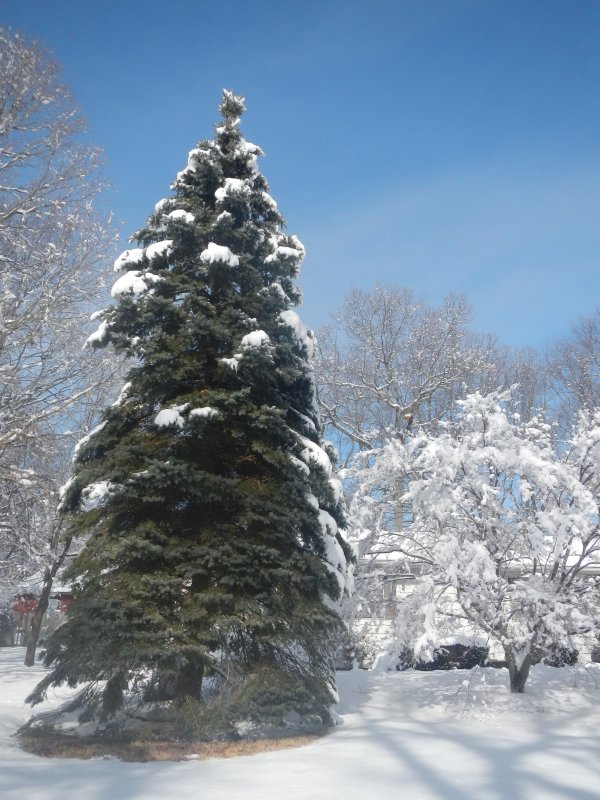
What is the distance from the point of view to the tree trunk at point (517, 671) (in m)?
12.7

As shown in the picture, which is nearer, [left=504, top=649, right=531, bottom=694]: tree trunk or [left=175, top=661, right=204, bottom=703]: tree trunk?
[left=175, top=661, right=204, bottom=703]: tree trunk

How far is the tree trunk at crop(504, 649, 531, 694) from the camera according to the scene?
12.7 metres

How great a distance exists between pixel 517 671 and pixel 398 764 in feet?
20.5

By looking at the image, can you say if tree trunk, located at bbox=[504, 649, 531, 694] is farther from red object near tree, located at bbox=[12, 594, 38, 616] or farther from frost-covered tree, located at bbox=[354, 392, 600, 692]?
red object near tree, located at bbox=[12, 594, 38, 616]

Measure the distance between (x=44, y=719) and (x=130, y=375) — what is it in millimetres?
5211

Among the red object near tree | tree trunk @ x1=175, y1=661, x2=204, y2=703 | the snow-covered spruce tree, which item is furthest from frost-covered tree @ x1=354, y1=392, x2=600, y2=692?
the red object near tree

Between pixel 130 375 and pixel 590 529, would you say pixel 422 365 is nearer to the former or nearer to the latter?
pixel 590 529

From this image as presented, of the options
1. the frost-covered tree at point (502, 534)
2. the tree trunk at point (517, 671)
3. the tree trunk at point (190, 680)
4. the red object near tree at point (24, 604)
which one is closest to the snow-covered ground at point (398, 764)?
the tree trunk at point (517, 671)

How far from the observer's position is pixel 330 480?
1112cm

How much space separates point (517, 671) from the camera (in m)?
12.9

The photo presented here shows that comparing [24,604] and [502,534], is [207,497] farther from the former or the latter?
[24,604]

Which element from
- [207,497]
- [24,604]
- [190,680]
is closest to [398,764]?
[190,680]

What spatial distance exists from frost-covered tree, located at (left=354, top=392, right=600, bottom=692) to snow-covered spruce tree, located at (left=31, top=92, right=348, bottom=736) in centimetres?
178

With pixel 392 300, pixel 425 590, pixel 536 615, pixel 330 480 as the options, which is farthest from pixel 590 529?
pixel 392 300
